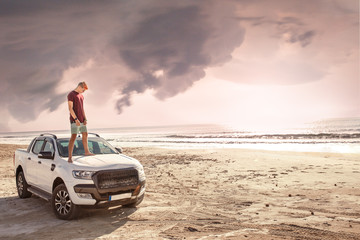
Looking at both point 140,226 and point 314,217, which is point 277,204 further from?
point 140,226

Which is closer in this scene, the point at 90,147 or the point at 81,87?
the point at 81,87

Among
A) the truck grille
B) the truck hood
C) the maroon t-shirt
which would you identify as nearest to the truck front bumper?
the truck grille

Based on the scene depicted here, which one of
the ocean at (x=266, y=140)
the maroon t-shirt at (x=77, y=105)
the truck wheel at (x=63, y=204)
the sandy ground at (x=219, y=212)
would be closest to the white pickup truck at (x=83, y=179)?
the truck wheel at (x=63, y=204)

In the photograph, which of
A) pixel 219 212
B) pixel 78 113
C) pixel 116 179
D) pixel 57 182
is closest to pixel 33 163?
Result: pixel 57 182

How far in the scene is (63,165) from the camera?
6.35m

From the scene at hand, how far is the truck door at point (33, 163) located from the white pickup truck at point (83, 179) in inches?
6.7

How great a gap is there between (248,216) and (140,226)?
242 centimetres

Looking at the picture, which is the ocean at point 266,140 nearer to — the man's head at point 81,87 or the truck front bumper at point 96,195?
the man's head at point 81,87

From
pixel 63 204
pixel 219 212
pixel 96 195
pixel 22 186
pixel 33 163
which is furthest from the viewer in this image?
pixel 22 186

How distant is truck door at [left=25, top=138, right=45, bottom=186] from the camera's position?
25.1ft

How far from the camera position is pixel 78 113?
7035 mm

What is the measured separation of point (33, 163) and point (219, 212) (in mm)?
5087

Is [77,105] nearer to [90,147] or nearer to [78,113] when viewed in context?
[78,113]

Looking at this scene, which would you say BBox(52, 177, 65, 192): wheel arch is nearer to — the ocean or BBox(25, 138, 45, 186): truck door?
BBox(25, 138, 45, 186): truck door
